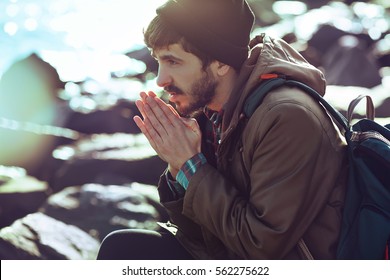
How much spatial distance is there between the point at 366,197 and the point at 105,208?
3159 mm

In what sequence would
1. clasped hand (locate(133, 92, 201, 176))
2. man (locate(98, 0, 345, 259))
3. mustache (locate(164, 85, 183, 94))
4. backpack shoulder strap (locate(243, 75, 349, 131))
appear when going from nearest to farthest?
man (locate(98, 0, 345, 259)) < backpack shoulder strap (locate(243, 75, 349, 131)) < clasped hand (locate(133, 92, 201, 176)) < mustache (locate(164, 85, 183, 94))

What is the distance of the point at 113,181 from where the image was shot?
250 inches

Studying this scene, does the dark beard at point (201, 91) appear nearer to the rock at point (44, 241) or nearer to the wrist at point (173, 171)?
the wrist at point (173, 171)

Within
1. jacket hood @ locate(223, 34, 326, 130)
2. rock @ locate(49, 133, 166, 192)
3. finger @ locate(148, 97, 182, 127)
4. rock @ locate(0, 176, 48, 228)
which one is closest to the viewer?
jacket hood @ locate(223, 34, 326, 130)

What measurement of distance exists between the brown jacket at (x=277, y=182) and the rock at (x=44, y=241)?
6.63 feet

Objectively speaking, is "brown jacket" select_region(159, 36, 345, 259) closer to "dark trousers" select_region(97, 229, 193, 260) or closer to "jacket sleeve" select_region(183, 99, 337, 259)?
"jacket sleeve" select_region(183, 99, 337, 259)

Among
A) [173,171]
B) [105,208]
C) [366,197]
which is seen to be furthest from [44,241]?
[366,197]

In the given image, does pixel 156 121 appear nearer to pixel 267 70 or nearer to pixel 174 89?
pixel 174 89

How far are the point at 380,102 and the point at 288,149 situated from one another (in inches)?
191

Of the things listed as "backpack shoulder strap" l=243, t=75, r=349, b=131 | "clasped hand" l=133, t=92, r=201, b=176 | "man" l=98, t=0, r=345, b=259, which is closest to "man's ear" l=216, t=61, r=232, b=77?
"man" l=98, t=0, r=345, b=259

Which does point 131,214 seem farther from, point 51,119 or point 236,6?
point 51,119

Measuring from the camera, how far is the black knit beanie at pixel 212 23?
3164 mm

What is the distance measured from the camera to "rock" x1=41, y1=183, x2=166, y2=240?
520 centimetres

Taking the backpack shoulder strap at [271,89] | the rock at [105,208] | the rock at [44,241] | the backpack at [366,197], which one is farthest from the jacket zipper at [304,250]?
the rock at [105,208]
